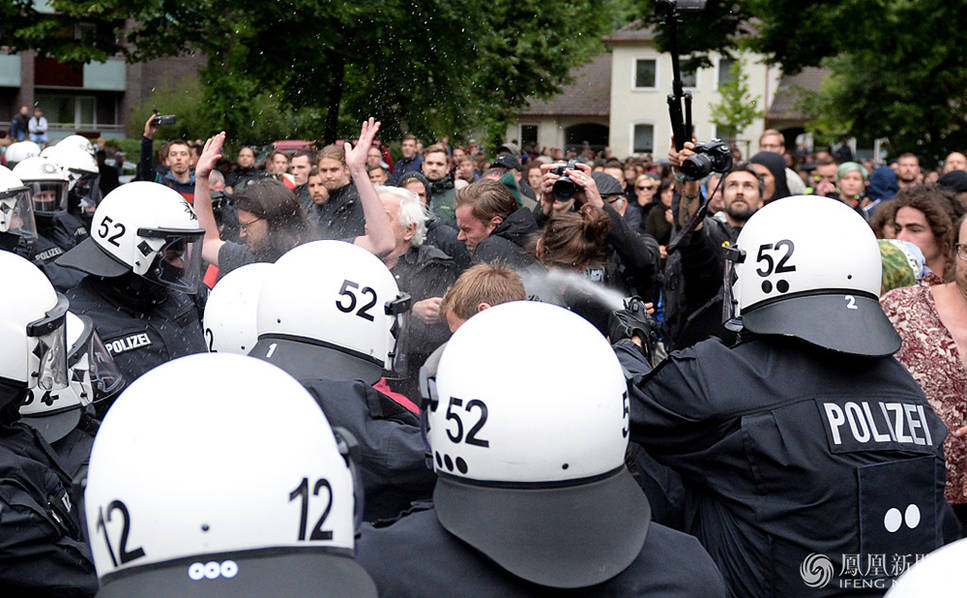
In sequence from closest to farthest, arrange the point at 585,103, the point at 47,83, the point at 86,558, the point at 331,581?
the point at 331,581
the point at 86,558
the point at 47,83
the point at 585,103

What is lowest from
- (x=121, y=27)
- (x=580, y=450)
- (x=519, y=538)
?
(x=519, y=538)

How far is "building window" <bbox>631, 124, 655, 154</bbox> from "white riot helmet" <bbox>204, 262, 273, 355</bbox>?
50.7m

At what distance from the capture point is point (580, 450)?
8.11 feet

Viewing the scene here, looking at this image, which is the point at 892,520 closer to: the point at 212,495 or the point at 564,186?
the point at 212,495

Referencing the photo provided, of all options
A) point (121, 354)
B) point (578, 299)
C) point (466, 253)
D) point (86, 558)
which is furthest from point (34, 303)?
point (466, 253)

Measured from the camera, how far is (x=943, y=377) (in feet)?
14.3

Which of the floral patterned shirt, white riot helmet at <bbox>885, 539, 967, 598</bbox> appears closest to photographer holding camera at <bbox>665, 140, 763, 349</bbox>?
the floral patterned shirt

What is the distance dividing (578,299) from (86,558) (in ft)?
10.1

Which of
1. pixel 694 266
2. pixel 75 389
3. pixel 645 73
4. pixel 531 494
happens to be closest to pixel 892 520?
pixel 531 494

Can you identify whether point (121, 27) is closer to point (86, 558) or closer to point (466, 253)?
point (466, 253)

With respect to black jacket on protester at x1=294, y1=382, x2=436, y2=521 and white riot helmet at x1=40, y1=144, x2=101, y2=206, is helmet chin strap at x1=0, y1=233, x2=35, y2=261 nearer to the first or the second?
white riot helmet at x1=40, y1=144, x2=101, y2=206

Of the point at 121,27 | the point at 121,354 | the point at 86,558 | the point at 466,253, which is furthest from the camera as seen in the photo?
the point at 121,27

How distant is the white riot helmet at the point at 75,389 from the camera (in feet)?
12.5

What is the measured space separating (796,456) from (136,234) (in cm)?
345
